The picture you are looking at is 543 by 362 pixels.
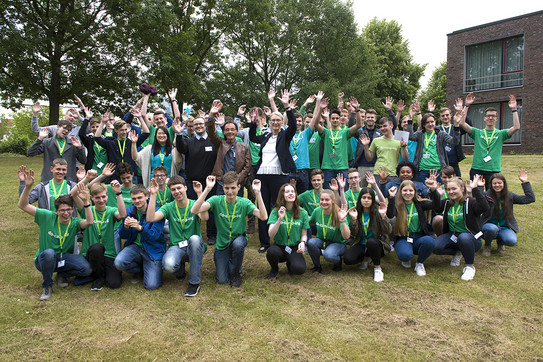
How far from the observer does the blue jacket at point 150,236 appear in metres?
4.82

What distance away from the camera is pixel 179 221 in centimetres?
477

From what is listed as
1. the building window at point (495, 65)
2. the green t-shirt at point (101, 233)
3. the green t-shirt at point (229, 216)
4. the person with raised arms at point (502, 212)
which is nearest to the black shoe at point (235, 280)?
the green t-shirt at point (229, 216)

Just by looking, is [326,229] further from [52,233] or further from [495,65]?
[495,65]

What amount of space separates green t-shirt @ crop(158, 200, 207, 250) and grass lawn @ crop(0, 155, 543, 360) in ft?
1.94

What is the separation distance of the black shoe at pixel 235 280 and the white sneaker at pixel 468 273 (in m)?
2.78

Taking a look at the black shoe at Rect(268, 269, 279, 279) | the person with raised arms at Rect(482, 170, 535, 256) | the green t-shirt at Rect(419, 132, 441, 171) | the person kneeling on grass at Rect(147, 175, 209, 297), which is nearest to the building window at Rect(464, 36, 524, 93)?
the green t-shirt at Rect(419, 132, 441, 171)

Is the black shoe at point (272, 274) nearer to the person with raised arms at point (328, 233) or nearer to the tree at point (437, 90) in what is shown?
the person with raised arms at point (328, 233)

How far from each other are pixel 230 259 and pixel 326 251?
4.17 feet

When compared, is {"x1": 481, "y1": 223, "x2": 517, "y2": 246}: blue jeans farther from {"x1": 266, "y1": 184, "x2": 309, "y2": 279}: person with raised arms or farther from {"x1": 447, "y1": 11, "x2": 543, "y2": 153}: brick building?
{"x1": 447, "y1": 11, "x2": 543, "y2": 153}: brick building

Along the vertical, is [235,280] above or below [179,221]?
below

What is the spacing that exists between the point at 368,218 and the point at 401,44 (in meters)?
33.6

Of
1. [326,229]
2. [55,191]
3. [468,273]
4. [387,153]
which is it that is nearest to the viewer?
[468,273]

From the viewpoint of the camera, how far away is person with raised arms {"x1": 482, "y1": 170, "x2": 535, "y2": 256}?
5.60 metres

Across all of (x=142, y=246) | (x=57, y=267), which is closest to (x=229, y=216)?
(x=142, y=246)
